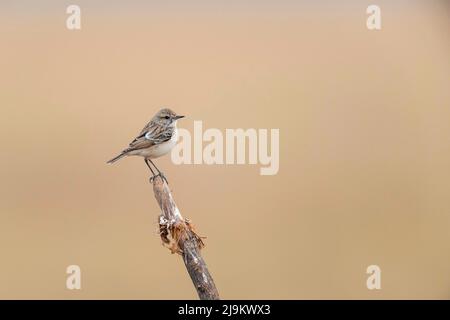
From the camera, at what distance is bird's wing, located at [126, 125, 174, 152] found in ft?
14.2

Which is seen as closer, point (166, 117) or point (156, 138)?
point (156, 138)

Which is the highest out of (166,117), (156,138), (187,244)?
(166,117)

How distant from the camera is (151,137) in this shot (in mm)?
4352

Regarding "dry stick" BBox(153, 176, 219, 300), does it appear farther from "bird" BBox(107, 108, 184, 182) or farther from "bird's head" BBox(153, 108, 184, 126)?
"bird's head" BBox(153, 108, 184, 126)

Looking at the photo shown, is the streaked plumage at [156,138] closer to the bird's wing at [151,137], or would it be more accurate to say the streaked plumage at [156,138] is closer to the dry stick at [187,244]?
the bird's wing at [151,137]

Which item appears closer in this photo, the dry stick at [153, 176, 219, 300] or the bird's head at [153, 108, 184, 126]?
the dry stick at [153, 176, 219, 300]

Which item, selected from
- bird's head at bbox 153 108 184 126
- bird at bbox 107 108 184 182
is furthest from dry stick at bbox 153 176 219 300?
bird's head at bbox 153 108 184 126

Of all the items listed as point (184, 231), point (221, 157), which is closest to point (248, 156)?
point (221, 157)

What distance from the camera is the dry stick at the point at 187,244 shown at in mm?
3225

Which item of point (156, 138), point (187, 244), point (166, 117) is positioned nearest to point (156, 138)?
point (156, 138)

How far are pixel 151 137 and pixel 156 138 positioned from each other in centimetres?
4

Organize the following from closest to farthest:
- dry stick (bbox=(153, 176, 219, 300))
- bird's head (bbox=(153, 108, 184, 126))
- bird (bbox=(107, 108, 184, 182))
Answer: dry stick (bbox=(153, 176, 219, 300)), bird (bbox=(107, 108, 184, 182)), bird's head (bbox=(153, 108, 184, 126))

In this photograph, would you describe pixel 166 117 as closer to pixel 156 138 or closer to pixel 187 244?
pixel 156 138

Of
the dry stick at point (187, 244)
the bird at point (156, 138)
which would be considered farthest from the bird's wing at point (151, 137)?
the dry stick at point (187, 244)
